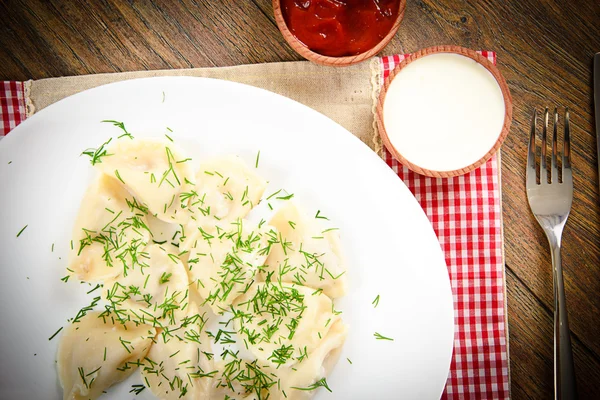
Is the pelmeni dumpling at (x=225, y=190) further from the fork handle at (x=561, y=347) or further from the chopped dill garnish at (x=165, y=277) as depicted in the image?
the fork handle at (x=561, y=347)

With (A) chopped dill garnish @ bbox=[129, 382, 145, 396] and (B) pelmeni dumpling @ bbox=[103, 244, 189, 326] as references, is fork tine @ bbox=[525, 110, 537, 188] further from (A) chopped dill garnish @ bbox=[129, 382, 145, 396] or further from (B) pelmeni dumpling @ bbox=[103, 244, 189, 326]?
(A) chopped dill garnish @ bbox=[129, 382, 145, 396]

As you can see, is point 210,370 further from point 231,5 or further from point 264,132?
point 231,5

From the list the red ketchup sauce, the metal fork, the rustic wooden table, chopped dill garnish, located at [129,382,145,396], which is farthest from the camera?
the rustic wooden table

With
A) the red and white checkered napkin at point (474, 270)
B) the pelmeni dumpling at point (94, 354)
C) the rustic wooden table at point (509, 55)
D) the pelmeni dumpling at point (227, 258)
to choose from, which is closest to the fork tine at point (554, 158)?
the rustic wooden table at point (509, 55)

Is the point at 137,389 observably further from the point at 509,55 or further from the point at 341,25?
the point at 509,55

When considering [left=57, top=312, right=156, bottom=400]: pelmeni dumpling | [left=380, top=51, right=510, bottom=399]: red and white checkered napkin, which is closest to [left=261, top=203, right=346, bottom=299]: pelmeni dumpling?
[left=380, top=51, right=510, bottom=399]: red and white checkered napkin

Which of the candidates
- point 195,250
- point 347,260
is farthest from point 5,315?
point 347,260
